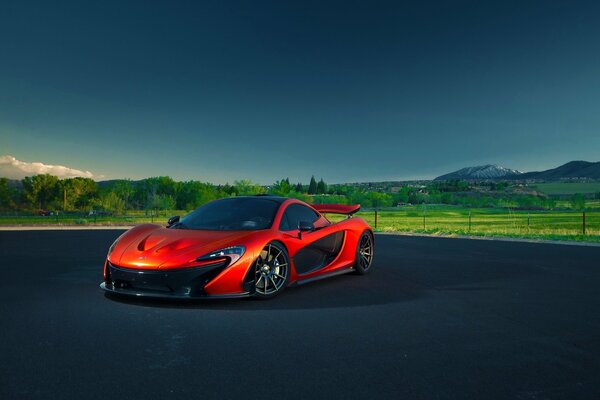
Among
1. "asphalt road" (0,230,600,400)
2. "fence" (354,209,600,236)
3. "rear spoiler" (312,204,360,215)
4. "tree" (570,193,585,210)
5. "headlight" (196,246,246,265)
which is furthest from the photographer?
"tree" (570,193,585,210)

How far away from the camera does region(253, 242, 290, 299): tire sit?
6965 millimetres

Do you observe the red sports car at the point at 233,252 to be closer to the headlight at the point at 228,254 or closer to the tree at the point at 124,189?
the headlight at the point at 228,254

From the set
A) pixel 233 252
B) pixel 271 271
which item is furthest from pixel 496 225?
pixel 233 252

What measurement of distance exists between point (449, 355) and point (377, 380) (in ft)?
3.27

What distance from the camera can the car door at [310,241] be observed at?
778 cm

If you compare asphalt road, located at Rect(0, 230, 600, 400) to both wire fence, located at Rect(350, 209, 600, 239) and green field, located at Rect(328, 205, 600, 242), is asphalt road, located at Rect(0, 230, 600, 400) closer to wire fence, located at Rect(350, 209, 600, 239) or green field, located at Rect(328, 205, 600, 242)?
green field, located at Rect(328, 205, 600, 242)

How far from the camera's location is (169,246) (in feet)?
22.0

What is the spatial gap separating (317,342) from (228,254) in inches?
82.4

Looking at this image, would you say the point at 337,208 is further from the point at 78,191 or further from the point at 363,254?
the point at 78,191

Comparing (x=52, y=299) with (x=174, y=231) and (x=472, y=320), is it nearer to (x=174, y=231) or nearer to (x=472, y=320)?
(x=174, y=231)

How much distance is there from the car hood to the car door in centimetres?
95

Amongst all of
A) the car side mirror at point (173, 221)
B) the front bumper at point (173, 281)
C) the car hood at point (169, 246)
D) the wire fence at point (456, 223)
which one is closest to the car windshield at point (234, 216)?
the car side mirror at point (173, 221)

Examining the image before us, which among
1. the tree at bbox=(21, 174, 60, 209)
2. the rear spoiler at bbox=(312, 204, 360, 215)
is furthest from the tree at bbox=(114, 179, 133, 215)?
the rear spoiler at bbox=(312, 204, 360, 215)

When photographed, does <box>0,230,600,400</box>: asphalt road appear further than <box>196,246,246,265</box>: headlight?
No
